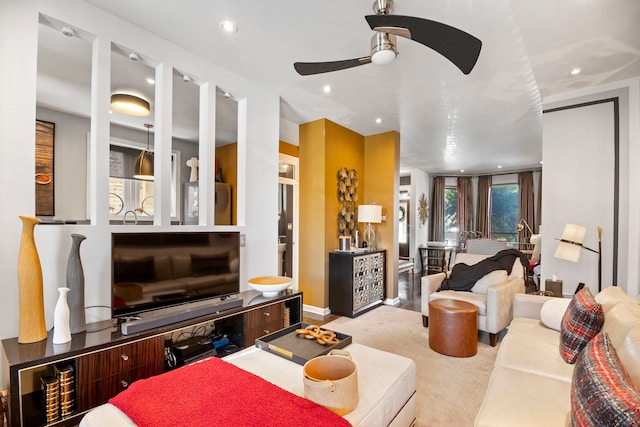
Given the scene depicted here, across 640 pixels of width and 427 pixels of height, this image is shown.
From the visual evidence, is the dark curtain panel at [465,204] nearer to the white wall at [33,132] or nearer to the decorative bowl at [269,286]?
the decorative bowl at [269,286]

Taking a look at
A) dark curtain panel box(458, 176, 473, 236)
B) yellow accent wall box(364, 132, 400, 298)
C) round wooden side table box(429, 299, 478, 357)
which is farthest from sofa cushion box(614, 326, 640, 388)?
dark curtain panel box(458, 176, 473, 236)

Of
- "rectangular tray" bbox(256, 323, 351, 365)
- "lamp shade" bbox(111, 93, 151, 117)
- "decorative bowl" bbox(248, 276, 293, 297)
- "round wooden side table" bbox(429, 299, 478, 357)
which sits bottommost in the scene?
"round wooden side table" bbox(429, 299, 478, 357)

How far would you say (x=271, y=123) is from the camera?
3457 mm

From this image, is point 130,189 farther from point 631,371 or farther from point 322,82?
point 631,371

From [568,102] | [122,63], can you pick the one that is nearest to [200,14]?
[122,63]

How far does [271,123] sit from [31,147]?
6.91ft

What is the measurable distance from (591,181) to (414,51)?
2.37 meters

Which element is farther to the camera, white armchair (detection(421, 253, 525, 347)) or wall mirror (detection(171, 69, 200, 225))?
wall mirror (detection(171, 69, 200, 225))

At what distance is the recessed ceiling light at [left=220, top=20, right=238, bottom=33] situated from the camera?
2277 millimetres

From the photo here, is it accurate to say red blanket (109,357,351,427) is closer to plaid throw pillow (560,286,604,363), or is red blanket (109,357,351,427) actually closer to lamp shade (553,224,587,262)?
plaid throw pillow (560,286,604,363)

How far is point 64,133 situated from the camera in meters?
3.83

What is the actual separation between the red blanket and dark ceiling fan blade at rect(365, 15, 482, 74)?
6.01 ft

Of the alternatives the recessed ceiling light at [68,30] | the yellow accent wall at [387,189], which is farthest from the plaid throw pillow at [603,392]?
the yellow accent wall at [387,189]

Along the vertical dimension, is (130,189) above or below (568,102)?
below
